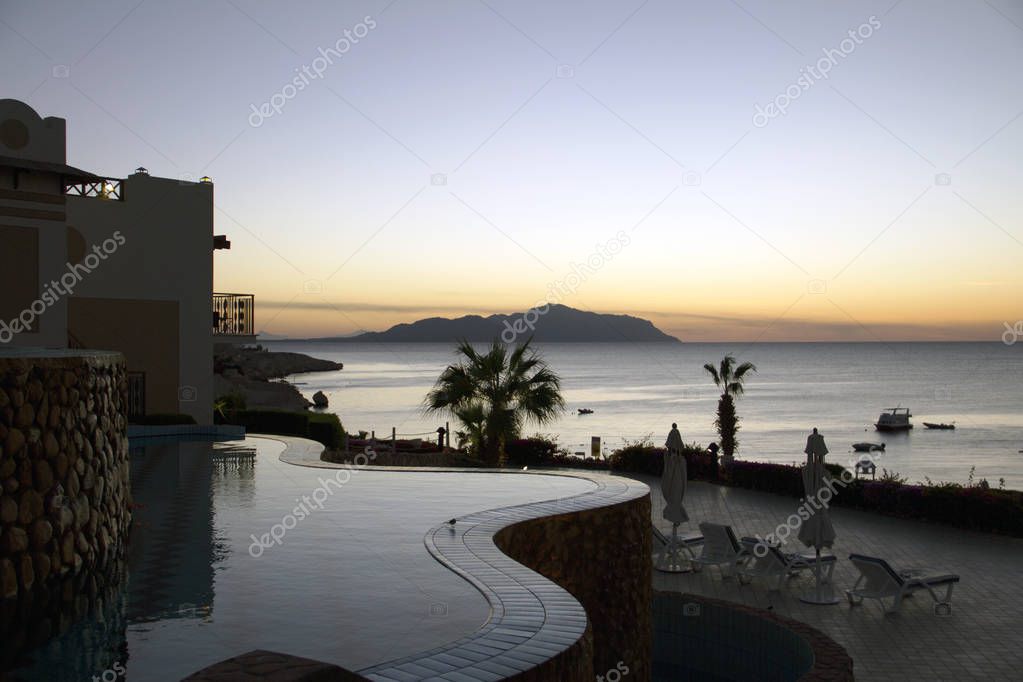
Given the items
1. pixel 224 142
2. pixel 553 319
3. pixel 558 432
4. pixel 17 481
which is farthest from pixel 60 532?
pixel 553 319

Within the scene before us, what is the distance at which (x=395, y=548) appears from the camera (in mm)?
8656

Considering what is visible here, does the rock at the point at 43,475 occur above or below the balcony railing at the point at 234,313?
below

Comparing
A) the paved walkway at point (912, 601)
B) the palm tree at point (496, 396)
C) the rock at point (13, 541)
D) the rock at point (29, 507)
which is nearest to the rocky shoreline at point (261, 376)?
the palm tree at point (496, 396)

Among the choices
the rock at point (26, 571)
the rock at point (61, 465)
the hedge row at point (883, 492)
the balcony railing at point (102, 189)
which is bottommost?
the hedge row at point (883, 492)

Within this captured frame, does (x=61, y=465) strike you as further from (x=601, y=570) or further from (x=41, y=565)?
(x=601, y=570)

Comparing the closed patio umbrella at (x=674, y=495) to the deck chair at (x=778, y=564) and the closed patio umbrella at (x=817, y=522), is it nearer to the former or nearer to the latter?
the deck chair at (x=778, y=564)

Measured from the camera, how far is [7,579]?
A: 23.1 feet

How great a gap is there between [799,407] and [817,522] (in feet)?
250

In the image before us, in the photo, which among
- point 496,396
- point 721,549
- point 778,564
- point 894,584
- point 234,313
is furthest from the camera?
point 234,313

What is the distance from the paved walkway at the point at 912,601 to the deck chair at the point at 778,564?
0.61 feet

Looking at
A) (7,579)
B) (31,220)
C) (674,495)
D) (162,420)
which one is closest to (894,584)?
(674,495)

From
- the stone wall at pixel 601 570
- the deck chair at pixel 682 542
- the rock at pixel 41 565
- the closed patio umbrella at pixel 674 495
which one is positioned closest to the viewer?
the rock at pixel 41 565

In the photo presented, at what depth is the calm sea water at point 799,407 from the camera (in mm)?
52875

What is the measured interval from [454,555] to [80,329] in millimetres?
17214
